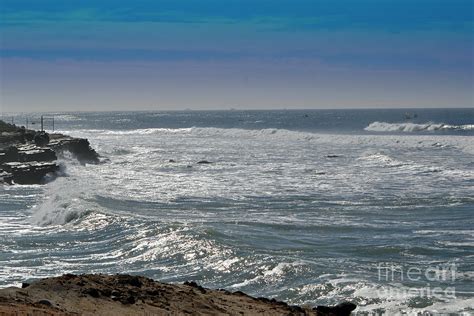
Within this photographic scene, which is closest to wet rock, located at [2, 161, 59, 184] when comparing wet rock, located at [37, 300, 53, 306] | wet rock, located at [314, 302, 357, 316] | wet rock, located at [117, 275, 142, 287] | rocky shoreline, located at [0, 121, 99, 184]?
rocky shoreline, located at [0, 121, 99, 184]

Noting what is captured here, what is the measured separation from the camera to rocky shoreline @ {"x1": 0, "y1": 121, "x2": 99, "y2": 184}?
43.3m

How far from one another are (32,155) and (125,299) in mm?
38675

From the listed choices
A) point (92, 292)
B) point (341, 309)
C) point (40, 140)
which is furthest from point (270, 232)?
point (40, 140)

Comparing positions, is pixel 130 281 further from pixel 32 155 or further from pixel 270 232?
pixel 32 155

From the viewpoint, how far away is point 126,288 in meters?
13.4

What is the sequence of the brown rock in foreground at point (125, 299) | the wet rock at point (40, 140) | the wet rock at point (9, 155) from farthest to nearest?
the wet rock at point (40, 140)
the wet rock at point (9, 155)
the brown rock in foreground at point (125, 299)

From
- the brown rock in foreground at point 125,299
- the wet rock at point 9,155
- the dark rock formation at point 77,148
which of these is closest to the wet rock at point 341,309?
the brown rock in foreground at point 125,299

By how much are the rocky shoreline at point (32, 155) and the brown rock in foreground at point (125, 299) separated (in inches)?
1191

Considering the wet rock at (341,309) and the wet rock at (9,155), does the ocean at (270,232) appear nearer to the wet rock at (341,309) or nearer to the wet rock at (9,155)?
the wet rock at (341,309)

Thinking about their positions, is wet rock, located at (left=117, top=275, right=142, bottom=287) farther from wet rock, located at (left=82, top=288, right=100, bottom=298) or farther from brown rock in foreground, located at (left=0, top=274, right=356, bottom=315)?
wet rock, located at (left=82, top=288, right=100, bottom=298)

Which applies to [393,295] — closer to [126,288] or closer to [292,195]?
[126,288]

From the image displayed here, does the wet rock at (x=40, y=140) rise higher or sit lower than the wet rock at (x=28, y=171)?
higher

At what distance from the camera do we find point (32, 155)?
161ft

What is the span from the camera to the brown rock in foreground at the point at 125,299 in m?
11.9
